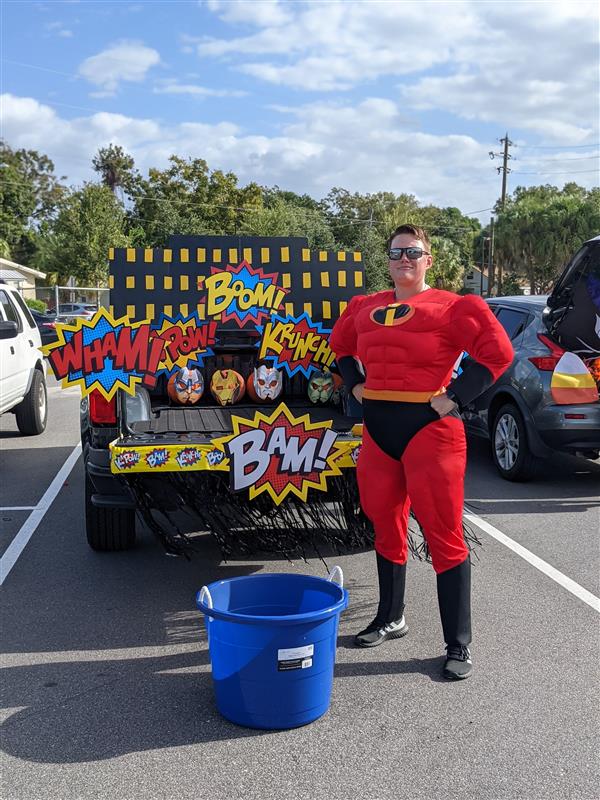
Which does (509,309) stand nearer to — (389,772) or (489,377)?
(489,377)

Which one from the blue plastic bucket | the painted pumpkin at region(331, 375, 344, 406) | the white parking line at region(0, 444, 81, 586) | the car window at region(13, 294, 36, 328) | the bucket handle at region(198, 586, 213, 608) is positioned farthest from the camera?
the car window at region(13, 294, 36, 328)

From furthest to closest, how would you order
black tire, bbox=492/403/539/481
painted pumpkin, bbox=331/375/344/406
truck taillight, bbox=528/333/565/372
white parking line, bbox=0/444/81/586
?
black tire, bbox=492/403/539/481 < truck taillight, bbox=528/333/565/372 < painted pumpkin, bbox=331/375/344/406 < white parking line, bbox=0/444/81/586

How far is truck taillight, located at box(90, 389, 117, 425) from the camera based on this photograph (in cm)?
487

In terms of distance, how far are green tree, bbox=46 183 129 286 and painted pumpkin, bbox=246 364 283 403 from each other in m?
33.4

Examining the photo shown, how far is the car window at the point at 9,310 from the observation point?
10078mm

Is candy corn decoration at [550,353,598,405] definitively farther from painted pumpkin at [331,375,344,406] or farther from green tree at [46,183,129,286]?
green tree at [46,183,129,286]

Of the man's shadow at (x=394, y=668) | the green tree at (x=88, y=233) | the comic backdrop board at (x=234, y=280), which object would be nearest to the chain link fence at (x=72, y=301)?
the green tree at (x=88, y=233)

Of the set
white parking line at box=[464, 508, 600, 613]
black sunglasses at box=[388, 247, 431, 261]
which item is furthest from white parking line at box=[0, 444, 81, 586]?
white parking line at box=[464, 508, 600, 613]

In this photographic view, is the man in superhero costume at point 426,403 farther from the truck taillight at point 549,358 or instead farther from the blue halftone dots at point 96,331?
the truck taillight at point 549,358

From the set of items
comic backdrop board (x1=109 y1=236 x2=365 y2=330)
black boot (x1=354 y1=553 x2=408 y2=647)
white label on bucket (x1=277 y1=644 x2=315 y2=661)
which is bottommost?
black boot (x1=354 y1=553 x2=408 y2=647)

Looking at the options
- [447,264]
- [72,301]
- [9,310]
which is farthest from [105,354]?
[447,264]

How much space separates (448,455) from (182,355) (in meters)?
2.61

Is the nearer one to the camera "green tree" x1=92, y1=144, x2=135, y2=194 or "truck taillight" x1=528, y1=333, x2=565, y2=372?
"truck taillight" x1=528, y1=333, x2=565, y2=372

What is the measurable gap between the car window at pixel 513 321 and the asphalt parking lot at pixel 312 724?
2688 millimetres
